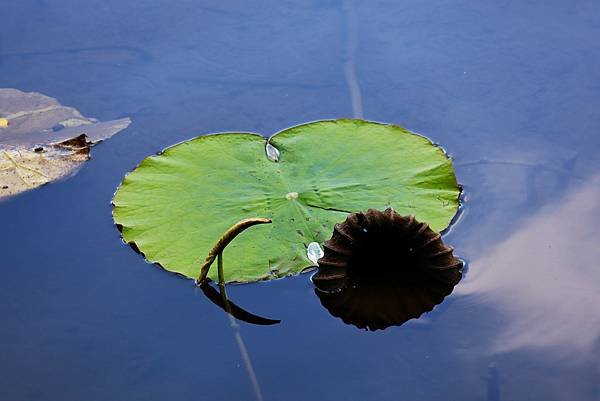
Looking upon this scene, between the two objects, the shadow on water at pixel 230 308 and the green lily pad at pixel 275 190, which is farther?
the green lily pad at pixel 275 190

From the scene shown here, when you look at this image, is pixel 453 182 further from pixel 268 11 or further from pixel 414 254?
pixel 268 11

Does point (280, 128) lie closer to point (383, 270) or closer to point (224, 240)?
point (383, 270)

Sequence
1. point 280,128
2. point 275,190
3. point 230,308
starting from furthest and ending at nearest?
point 280,128, point 275,190, point 230,308

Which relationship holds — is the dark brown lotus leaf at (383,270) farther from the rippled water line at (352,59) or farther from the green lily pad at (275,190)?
the rippled water line at (352,59)

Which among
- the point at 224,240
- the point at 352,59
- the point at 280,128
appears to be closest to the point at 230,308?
the point at 224,240

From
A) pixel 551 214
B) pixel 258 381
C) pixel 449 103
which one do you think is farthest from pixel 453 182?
pixel 258 381

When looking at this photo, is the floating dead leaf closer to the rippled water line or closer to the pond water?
the pond water

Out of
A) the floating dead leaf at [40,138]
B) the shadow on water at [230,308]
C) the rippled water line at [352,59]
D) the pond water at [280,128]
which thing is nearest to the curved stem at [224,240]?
the shadow on water at [230,308]
